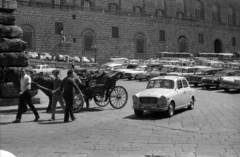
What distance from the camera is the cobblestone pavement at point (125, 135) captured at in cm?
580

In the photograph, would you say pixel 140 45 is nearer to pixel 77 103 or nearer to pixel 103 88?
pixel 103 88

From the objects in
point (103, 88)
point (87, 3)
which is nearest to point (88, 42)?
point (87, 3)

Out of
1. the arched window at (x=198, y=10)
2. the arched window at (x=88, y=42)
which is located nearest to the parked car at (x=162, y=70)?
the arched window at (x=88, y=42)

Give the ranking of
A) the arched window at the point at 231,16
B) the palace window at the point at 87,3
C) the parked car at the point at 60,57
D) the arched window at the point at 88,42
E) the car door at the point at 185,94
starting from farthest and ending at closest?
1. the arched window at the point at 231,16
2. the palace window at the point at 87,3
3. the arched window at the point at 88,42
4. the parked car at the point at 60,57
5. the car door at the point at 185,94

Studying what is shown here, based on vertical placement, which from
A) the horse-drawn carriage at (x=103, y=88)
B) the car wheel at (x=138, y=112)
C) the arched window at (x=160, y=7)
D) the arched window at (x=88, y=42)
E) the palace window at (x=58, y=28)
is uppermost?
the arched window at (x=160, y=7)

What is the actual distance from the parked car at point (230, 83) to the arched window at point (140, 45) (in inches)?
972

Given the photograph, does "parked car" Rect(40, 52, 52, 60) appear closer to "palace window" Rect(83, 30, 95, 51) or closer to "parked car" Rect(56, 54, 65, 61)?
"parked car" Rect(56, 54, 65, 61)

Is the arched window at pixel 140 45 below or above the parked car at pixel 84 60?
above

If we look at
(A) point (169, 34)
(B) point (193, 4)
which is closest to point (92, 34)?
(A) point (169, 34)

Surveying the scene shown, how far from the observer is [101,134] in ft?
23.7

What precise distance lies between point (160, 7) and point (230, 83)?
2987 cm

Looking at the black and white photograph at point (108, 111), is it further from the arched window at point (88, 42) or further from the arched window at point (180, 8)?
the arched window at point (180, 8)

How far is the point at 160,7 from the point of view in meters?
45.5

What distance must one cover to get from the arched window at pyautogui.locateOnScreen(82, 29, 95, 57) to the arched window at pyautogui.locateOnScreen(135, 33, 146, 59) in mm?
6539
